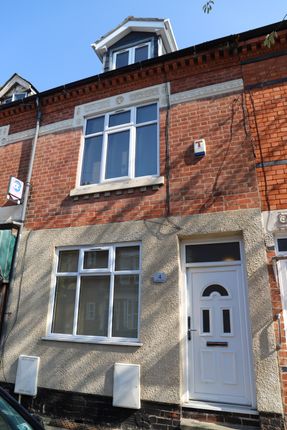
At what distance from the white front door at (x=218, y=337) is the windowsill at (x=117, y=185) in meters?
1.88

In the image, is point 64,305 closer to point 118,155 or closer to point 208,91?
point 118,155

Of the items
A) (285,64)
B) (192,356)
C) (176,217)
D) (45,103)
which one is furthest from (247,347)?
(45,103)

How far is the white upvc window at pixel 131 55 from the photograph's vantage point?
8.35 meters

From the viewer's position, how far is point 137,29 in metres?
8.55

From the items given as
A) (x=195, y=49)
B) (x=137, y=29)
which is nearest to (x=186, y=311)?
(x=195, y=49)

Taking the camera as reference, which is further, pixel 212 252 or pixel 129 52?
pixel 129 52

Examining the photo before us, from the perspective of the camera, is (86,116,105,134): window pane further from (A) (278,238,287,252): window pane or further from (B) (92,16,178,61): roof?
(A) (278,238,287,252): window pane

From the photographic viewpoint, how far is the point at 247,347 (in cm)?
497

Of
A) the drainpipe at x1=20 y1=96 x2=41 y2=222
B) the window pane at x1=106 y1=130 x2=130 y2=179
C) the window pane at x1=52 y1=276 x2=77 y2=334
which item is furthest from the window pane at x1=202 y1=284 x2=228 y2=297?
the drainpipe at x1=20 y1=96 x2=41 y2=222

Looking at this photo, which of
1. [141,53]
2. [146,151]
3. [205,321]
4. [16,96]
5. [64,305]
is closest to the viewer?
[205,321]

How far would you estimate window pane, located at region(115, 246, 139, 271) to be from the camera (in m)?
6.02

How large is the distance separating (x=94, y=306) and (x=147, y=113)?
4286 millimetres

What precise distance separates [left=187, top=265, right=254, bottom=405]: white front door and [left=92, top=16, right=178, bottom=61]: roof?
634 centimetres

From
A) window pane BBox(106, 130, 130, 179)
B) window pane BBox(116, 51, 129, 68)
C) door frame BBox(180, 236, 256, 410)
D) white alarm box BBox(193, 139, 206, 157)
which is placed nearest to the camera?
door frame BBox(180, 236, 256, 410)
